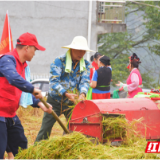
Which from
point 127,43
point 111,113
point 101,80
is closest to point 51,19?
point 127,43

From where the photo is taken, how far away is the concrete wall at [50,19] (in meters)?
16.6

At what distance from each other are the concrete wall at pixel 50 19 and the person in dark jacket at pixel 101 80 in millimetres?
Result: 10253

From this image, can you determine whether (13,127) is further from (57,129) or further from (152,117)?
(57,129)

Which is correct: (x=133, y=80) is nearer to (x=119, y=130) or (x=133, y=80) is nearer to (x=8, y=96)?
(x=119, y=130)

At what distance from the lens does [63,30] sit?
16.9 metres

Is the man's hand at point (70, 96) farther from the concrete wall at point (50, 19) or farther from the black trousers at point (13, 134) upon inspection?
the concrete wall at point (50, 19)

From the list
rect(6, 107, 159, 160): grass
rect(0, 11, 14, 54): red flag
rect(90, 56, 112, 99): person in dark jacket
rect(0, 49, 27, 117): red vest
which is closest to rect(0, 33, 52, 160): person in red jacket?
rect(0, 49, 27, 117): red vest

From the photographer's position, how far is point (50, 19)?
16.8 m

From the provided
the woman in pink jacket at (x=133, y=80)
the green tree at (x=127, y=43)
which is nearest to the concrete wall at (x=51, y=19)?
the green tree at (x=127, y=43)

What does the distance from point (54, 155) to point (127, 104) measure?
5.24 ft

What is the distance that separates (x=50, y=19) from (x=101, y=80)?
11386 mm

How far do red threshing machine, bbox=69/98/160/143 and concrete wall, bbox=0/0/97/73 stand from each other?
1242 cm

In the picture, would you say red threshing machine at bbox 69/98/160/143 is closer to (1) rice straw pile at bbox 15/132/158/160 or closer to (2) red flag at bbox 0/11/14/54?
(1) rice straw pile at bbox 15/132/158/160

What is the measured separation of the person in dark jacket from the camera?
6.23 meters
